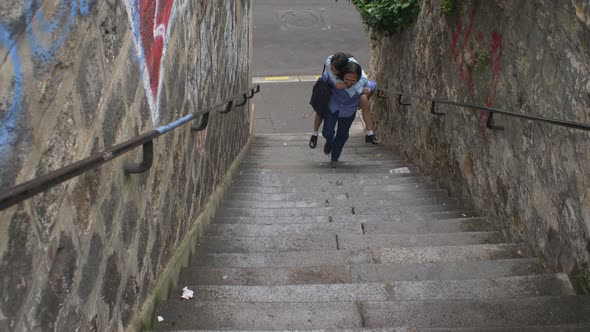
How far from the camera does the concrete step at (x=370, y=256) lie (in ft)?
10.5

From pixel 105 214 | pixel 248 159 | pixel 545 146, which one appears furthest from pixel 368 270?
pixel 248 159

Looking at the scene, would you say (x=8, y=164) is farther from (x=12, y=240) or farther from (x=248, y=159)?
(x=248, y=159)

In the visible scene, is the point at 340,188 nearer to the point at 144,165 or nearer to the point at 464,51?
the point at 464,51

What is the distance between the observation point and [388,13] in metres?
6.93

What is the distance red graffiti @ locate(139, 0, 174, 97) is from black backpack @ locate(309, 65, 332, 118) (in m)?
3.16

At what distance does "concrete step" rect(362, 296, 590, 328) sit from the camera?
2.31 meters

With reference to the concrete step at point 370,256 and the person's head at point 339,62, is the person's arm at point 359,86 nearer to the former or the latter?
the person's head at point 339,62

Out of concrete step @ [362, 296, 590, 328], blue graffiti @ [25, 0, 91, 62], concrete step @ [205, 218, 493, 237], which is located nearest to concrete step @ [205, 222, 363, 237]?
concrete step @ [205, 218, 493, 237]

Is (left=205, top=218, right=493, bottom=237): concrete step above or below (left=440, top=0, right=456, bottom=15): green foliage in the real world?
below

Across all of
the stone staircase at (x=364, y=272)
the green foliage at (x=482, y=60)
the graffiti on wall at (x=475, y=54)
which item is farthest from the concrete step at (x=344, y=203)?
the green foliage at (x=482, y=60)

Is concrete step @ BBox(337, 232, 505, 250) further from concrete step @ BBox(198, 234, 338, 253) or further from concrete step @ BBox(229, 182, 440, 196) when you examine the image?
concrete step @ BBox(229, 182, 440, 196)

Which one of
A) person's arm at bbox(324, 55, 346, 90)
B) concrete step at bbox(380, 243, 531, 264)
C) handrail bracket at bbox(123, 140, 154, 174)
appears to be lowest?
concrete step at bbox(380, 243, 531, 264)

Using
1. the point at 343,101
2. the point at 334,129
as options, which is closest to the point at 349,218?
the point at 343,101

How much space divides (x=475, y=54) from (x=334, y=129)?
2340 mm
